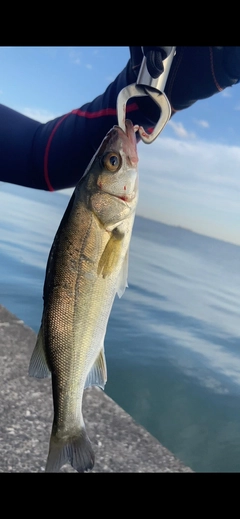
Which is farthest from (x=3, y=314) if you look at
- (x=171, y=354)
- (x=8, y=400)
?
(x=171, y=354)

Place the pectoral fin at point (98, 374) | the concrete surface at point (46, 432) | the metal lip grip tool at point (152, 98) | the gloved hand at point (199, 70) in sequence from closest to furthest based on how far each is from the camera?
the metal lip grip tool at point (152, 98), the pectoral fin at point (98, 374), the gloved hand at point (199, 70), the concrete surface at point (46, 432)

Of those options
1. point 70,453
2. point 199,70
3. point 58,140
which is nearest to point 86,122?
point 58,140

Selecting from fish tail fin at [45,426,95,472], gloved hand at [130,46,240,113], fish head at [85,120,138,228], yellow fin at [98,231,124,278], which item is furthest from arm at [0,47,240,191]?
fish tail fin at [45,426,95,472]

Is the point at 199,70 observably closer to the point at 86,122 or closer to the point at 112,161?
the point at 86,122

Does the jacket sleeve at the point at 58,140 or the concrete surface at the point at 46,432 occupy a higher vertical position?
the jacket sleeve at the point at 58,140

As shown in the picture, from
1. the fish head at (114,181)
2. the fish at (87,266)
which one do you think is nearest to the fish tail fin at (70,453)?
the fish at (87,266)

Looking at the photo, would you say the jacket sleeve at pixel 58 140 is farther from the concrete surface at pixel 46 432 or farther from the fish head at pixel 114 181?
the concrete surface at pixel 46 432
